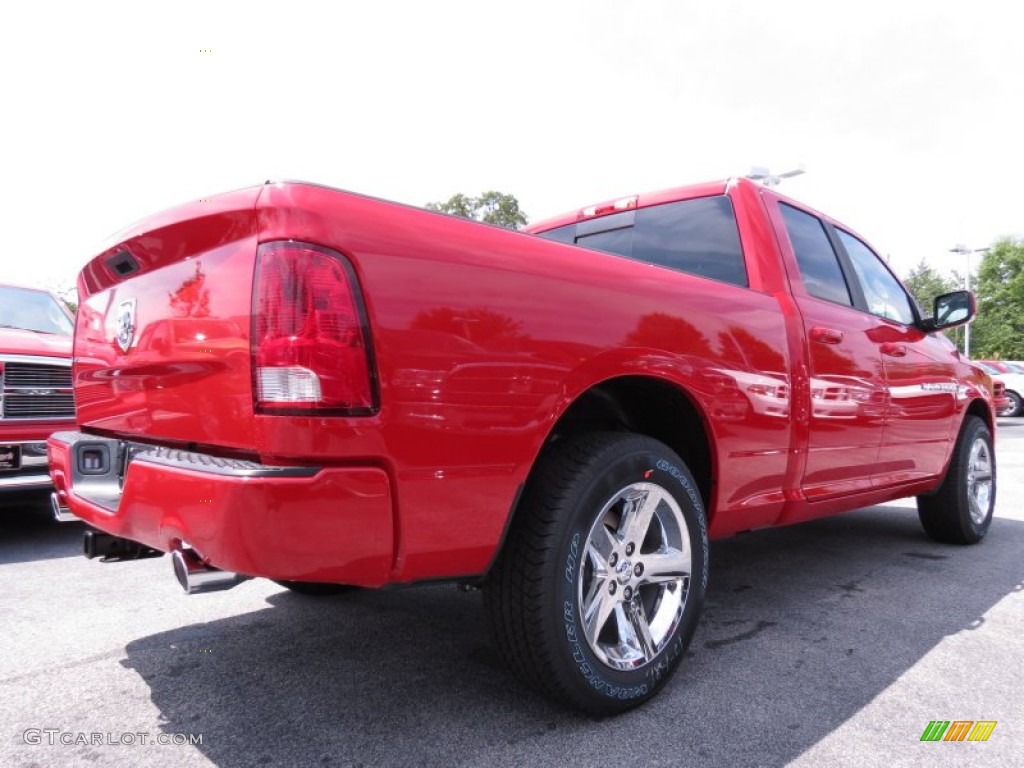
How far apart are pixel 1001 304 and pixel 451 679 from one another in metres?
55.9

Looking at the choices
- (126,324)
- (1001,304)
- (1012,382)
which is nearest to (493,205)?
(1012,382)

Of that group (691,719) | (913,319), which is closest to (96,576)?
(691,719)

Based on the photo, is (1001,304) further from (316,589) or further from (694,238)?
(316,589)

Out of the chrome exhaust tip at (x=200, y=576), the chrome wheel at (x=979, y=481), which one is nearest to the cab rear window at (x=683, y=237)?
the chrome exhaust tip at (x=200, y=576)

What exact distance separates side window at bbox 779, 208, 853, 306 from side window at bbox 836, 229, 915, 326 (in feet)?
0.80

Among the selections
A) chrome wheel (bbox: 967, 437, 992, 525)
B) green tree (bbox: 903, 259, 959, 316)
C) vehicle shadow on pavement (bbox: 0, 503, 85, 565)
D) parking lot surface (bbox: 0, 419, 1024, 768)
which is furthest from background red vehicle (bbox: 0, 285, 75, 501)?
green tree (bbox: 903, 259, 959, 316)

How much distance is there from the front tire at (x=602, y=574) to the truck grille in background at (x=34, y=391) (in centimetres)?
378

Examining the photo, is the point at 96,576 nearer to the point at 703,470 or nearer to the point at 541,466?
the point at 541,466

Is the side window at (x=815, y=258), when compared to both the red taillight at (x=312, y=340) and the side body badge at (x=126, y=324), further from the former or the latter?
the side body badge at (x=126, y=324)

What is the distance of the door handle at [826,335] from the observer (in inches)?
121

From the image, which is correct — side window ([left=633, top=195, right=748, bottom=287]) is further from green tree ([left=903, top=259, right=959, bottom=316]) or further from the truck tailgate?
green tree ([left=903, top=259, right=959, bottom=316])

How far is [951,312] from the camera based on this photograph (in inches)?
165

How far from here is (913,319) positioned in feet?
13.6

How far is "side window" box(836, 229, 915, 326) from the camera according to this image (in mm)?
3801
